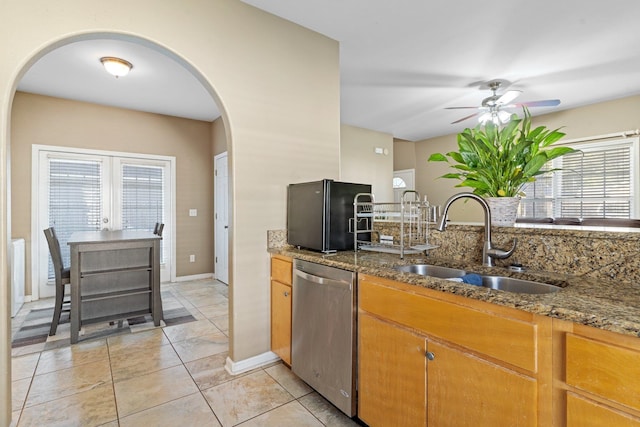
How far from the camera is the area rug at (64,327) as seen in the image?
266 cm

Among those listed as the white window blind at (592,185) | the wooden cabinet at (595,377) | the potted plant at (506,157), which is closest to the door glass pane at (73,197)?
the potted plant at (506,157)

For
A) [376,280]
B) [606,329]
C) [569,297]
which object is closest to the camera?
[606,329]

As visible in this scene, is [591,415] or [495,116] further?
[495,116]

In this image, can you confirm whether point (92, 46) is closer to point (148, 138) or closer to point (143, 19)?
point (143, 19)

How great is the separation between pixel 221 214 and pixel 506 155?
4.19 metres

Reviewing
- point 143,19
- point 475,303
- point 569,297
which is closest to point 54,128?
point 143,19

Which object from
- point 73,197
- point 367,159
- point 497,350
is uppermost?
point 367,159

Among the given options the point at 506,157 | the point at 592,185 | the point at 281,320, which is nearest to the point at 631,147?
the point at 592,185

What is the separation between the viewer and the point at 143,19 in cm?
181

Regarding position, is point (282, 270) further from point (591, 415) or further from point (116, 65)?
point (116, 65)

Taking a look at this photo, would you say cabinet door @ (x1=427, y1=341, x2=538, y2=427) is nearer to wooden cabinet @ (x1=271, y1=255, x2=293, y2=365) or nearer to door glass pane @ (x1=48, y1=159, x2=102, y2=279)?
wooden cabinet @ (x1=271, y1=255, x2=293, y2=365)

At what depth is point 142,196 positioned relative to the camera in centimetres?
462

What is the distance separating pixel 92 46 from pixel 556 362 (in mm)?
3905

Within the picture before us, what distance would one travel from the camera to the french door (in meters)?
3.96
